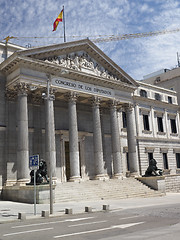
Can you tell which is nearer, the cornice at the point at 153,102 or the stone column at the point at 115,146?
the stone column at the point at 115,146

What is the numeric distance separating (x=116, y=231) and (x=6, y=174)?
19149mm

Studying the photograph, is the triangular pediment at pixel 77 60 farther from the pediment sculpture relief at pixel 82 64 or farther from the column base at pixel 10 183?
the column base at pixel 10 183

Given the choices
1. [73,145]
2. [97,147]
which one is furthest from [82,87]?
[97,147]

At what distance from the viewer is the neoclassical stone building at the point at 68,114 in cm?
2692

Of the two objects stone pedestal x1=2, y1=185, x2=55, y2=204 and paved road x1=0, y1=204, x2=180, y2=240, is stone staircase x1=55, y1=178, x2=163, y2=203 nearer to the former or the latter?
stone pedestal x1=2, y1=185, x2=55, y2=204

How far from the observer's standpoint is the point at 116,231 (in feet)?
34.6

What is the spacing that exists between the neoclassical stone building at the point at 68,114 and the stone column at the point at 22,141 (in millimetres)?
77

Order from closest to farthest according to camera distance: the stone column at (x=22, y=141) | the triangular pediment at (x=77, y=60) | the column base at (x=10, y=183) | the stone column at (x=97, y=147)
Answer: the stone column at (x=22, y=141), the column base at (x=10, y=183), the triangular pediment at (x=77, y=60), the stone column at (x=97, y=147)

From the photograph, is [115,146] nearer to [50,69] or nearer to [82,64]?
[82,64]

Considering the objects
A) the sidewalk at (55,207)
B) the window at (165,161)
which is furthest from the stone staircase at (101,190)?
the window at (165,161)

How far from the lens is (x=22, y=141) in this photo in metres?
25.7

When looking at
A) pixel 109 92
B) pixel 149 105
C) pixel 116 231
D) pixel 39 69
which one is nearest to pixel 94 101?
pixel 109 92

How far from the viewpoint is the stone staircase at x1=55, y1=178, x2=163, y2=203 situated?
24.7 m

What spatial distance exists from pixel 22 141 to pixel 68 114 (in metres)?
6.94
